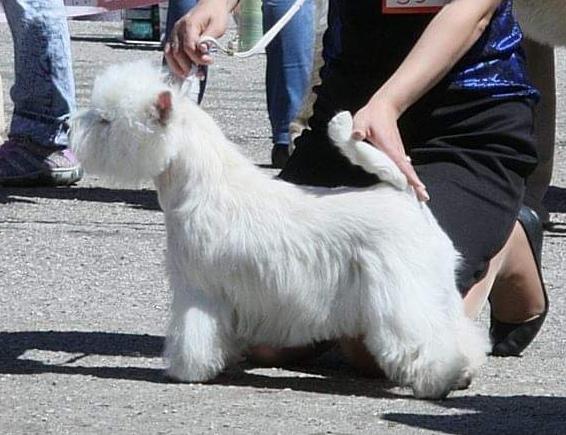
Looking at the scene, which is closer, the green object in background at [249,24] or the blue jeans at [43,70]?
the blue jeans at [43,70]

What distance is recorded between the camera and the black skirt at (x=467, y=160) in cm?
427

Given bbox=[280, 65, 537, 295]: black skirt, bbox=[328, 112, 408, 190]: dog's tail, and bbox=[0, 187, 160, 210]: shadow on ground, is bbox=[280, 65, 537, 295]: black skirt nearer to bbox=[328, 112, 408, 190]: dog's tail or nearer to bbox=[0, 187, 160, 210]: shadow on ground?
bbox=[328, 112, 408, 190]: dog's tail

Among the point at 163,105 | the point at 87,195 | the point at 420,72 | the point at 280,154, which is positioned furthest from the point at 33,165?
the point at 420,72

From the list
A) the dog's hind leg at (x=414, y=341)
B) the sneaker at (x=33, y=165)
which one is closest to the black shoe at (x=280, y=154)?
the sneaker at (x=33, y=165)

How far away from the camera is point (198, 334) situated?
400cm

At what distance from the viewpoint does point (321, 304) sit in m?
3.99

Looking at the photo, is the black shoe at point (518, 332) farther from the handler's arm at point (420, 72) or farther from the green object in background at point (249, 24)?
the green object in background at point (249, 24)

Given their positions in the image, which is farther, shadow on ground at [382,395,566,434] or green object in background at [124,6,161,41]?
green object in background at [124,6,161,41]

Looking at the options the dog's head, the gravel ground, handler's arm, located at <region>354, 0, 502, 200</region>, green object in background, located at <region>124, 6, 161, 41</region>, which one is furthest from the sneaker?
green object in background, located at <region>124, 6, 161, 41</region>

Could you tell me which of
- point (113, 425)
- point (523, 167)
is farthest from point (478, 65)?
point (113, 425)

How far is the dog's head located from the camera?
3.94 metres

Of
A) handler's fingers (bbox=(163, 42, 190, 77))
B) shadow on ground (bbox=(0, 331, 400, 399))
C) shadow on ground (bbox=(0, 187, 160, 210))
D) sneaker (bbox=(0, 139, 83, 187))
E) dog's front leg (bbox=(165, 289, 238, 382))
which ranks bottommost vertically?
shadow on ground (bbox=(0, 187, 160, 210))

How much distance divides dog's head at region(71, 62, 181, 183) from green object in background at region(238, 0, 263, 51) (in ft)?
22.1

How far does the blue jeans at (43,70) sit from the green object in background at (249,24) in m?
3.64
